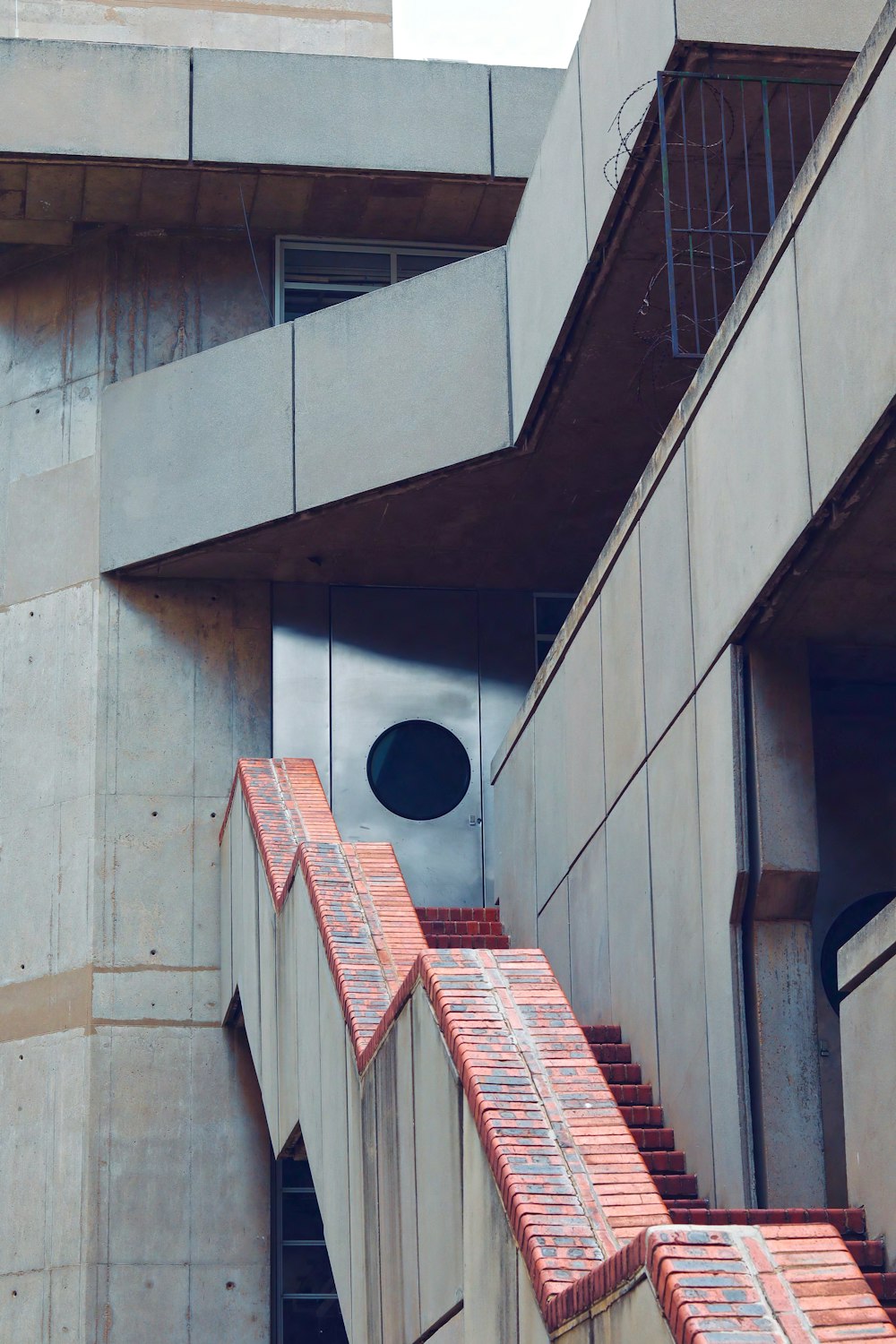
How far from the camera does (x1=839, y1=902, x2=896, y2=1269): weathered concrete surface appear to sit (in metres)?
7.93

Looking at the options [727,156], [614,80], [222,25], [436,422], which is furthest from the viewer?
[222,25]

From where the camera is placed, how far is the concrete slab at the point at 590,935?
42.2ft

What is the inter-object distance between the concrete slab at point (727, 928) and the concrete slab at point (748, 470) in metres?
0.38

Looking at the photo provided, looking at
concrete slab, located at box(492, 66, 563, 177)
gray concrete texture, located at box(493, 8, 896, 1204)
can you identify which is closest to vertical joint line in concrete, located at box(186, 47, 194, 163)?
concrete slab, located at box(492, 66, 563, 177)

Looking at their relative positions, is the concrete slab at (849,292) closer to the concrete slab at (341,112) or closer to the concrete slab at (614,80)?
the concrete slab at (614,80)

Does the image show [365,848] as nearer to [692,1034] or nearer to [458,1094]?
[692,1034]

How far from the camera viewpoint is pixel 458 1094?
797 cm

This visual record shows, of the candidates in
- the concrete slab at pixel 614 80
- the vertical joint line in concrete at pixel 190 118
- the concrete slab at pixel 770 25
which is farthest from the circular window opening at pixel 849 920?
the vertical joint line in concrete at pixel 190 118

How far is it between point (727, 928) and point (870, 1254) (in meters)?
2.34

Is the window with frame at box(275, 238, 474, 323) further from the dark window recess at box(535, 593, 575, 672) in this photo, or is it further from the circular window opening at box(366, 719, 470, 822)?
the circular window opening at box(366, 719, 470, 822)

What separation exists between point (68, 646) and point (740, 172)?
335 inches

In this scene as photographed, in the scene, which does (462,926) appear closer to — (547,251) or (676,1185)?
(547,251)

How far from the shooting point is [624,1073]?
39.0 ft

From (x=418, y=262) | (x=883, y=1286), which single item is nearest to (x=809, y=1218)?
(x=883, y=1286)
